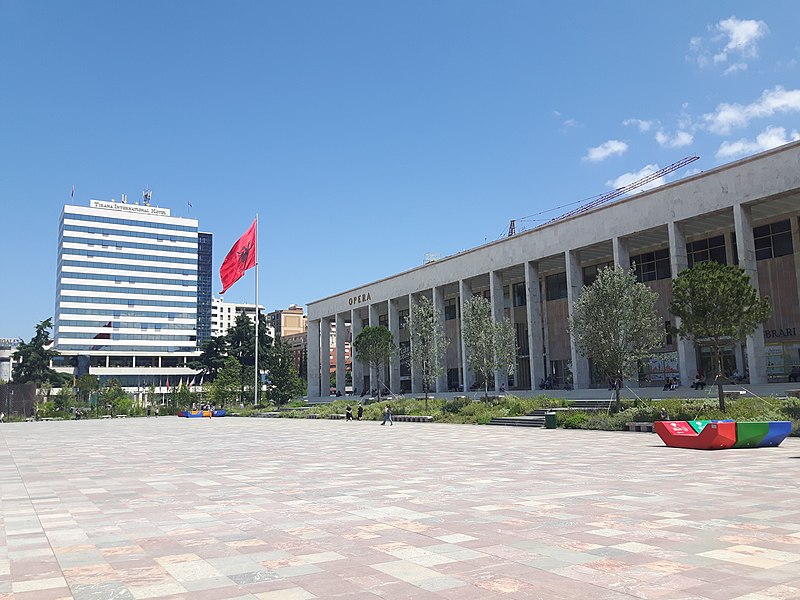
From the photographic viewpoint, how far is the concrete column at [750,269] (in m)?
37.6

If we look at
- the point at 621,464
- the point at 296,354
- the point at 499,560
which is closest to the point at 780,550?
the point at 499,560

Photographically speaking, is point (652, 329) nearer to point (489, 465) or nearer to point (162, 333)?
point (489, 465)

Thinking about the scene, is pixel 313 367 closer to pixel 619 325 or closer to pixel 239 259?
pixel 239 259

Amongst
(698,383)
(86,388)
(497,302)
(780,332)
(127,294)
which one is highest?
(127,294)

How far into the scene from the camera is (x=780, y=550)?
7402 mm

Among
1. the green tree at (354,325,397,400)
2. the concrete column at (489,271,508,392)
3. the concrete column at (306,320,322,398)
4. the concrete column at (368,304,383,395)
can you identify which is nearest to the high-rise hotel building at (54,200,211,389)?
the concrete column at (306,320,322,398)

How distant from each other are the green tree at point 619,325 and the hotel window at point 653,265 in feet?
58.6

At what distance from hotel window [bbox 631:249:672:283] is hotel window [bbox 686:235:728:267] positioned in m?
2.02

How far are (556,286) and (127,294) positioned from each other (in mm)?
111291

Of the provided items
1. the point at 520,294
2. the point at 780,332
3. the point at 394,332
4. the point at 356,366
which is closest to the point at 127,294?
the point at 356,366

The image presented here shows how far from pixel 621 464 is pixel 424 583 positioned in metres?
11.6

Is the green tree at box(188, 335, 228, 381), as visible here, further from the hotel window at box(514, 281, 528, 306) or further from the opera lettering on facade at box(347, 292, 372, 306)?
the hotel window at box(514, 281, 528, 306)

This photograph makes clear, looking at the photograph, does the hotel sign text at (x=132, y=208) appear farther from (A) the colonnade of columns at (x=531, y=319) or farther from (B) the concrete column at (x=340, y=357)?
(B) the concrete column at (x=340, y=357)

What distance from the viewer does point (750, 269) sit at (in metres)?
38.7
